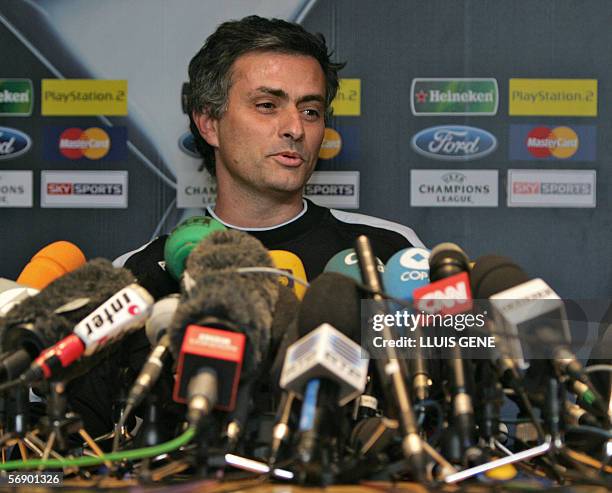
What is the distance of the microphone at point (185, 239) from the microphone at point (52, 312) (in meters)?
0.16

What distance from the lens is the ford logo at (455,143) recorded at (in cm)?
226

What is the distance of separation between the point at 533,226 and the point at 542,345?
1.47 metres

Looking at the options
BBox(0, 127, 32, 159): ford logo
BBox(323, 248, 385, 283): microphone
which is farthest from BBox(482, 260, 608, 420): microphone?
BBox(0, 127, 32, 159): ford logo

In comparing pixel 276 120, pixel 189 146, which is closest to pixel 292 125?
pixel 276 120

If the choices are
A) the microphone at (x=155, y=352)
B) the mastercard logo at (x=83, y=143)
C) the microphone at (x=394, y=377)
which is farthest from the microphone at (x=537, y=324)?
the mastercard logo at (x=83, y=143)

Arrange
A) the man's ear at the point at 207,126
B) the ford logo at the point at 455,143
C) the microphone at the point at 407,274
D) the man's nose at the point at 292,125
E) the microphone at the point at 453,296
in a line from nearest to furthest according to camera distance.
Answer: the microphone at the point at 453,296
the microphone at the point at 407,274
the man's nose at the point at 292,125
the man's ear at the point at 207,126
the ford logo at the point at 455,143

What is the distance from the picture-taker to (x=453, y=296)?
2.96 ft

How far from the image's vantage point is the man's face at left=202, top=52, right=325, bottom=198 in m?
1.96

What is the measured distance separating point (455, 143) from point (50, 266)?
4.51ft

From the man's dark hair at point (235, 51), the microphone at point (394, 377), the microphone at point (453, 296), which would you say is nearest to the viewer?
the microphone at point (394, 377)

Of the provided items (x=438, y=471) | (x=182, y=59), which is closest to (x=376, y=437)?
(x=438, y=471)

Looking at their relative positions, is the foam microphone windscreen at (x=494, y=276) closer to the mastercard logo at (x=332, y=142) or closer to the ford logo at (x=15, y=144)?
the mastercard logo at (x=332, y=142)

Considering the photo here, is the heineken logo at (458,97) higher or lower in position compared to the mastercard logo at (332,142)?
higher

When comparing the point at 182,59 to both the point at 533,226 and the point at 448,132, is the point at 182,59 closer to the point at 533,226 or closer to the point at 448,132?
the point at 448,132
